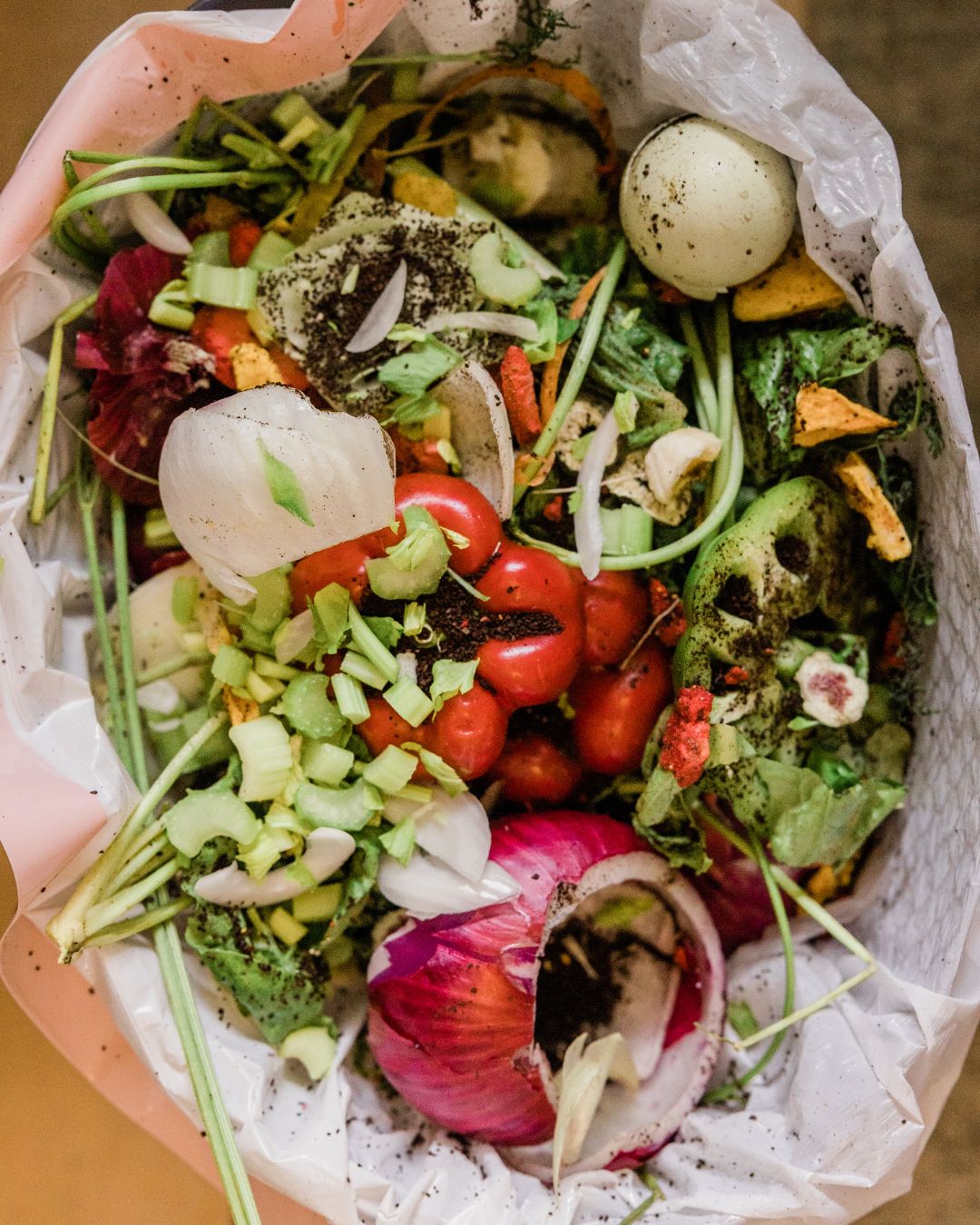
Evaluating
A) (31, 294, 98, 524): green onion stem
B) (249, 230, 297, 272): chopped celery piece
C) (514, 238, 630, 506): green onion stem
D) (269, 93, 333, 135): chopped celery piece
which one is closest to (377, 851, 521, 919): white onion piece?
(514, 238, 630, 506): green onion stem

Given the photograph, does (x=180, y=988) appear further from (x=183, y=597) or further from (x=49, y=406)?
(x=49, y=406)

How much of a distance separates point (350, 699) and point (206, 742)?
0.16 metres

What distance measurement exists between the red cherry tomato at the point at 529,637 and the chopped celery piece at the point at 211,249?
15.0 inches

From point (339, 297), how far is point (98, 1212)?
100 cm

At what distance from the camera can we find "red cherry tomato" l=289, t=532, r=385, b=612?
83 cm

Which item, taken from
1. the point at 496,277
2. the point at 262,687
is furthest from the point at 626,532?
the point at 262,687

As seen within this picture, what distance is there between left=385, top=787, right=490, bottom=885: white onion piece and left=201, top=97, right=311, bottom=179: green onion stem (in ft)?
1.92

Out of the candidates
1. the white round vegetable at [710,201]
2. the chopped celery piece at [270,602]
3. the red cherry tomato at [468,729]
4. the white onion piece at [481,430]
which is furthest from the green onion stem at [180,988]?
the white round vegetable at [710,201]

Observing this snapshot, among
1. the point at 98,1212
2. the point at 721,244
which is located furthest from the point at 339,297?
the point at 98,1212

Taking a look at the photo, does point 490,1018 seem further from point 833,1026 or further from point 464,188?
point 464,188

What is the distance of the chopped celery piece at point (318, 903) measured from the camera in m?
0.90

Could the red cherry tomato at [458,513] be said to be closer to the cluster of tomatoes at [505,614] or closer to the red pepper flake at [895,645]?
the cluster of tomatoes at [505,614]

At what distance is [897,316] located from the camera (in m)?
0.84

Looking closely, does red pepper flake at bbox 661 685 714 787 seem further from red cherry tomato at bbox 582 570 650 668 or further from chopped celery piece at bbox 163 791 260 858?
chopped celery piece at bbox 163 791 260 858
